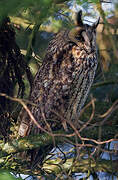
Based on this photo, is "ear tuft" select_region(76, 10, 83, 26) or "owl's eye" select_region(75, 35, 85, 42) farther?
"owl's eye" select_region(75, 35, 85, 42)

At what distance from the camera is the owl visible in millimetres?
2438

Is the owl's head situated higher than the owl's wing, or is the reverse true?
the owl's head

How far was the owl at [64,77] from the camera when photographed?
8.00ft

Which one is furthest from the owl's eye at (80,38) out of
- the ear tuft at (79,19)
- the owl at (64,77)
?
the ear tuft at (79,19)

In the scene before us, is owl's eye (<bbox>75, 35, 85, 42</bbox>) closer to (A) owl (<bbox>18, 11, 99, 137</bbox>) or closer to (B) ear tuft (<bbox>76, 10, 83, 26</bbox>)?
(A) owl (<bbox>18, 11, 99, 137</bbox>)

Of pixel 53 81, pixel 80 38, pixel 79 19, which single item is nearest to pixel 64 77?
pixel 53 81

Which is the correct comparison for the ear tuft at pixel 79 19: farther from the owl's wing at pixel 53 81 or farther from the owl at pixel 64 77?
the owl's wing at pixel 53 81

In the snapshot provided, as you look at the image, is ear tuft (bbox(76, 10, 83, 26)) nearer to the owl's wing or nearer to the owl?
the owl

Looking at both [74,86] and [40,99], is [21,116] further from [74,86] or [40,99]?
[74,86]

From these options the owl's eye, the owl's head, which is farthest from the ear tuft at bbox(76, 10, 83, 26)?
the owl's eye

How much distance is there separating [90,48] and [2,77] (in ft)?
2.60

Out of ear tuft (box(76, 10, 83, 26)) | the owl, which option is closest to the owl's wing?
the owl

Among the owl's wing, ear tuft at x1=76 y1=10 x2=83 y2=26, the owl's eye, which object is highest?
ear tuft at x1=76 y1=10 x2=83 y2=26

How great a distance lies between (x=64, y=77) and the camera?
243 centimetres
